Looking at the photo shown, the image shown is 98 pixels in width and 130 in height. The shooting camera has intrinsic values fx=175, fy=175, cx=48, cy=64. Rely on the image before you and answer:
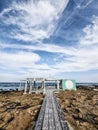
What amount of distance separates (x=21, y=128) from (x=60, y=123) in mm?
3521

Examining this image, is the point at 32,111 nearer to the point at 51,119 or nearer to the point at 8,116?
the point at 8,116

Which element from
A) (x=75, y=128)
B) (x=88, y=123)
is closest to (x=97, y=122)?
(x=88, y=123)

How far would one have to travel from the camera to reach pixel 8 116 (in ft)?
65.2

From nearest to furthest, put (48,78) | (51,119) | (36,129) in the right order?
1. (36,129)
2. (51,119)
3. (48,78)

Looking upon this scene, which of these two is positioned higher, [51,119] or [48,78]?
[48,78]

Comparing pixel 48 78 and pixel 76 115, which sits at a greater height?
pixel 48 78

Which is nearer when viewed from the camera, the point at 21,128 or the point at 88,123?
the point at 21,128

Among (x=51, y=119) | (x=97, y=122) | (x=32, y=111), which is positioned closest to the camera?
(x=51, y=119)

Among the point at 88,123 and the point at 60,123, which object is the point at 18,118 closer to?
the point at 60,123

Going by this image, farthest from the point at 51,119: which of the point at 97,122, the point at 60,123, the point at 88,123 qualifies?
the point at 97,122

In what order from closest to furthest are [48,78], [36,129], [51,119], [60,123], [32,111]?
[36,129]
[60,123]
[51,119]
[32,111]
[48,78]

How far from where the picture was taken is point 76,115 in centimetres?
2011

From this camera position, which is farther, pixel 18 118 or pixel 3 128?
pixel 18 118

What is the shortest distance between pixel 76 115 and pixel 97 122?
9.06 feet
